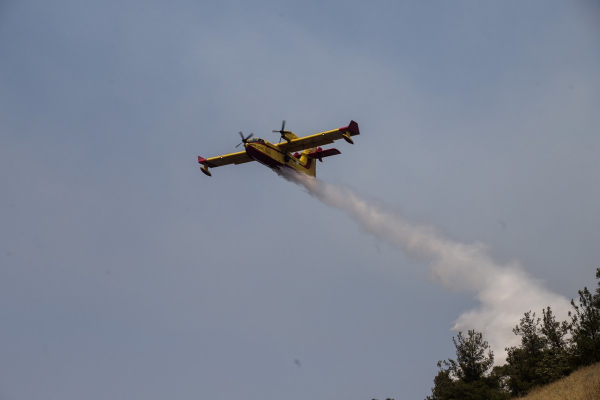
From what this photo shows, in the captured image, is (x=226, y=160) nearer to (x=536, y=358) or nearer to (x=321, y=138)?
(x=321, y=138)

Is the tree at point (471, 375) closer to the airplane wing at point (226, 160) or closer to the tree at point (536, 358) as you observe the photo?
the tree at point (536, 358)

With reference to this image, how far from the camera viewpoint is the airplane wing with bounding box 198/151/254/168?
178 ft

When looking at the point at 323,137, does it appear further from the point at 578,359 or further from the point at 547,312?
the point at 578,359

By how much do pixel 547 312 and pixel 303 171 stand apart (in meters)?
23.4

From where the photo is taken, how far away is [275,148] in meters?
48.6

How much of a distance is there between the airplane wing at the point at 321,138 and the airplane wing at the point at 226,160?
645cm

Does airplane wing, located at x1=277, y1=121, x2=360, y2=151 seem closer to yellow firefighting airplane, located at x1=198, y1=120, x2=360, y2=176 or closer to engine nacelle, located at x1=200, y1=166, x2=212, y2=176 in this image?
yellow firefighting airplane, located at x1=198, y1=120, x2=360, y2=176

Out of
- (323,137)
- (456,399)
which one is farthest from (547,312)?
(323,137)

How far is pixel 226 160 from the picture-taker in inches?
2165

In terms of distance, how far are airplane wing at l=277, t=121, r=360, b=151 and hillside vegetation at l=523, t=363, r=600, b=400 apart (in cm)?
2149

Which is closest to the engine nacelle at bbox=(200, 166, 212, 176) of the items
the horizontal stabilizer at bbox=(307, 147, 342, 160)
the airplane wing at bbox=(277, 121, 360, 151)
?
the airplane wing at bbox=(277, 121, 360, 151)

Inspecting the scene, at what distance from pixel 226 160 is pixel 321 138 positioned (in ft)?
36.9

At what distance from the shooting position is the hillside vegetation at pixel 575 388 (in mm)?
27297

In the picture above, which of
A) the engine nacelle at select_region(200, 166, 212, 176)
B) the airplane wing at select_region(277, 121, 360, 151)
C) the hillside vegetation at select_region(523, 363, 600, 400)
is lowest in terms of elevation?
the hillside vegetation at select_region(523, 363, 600, 400)
